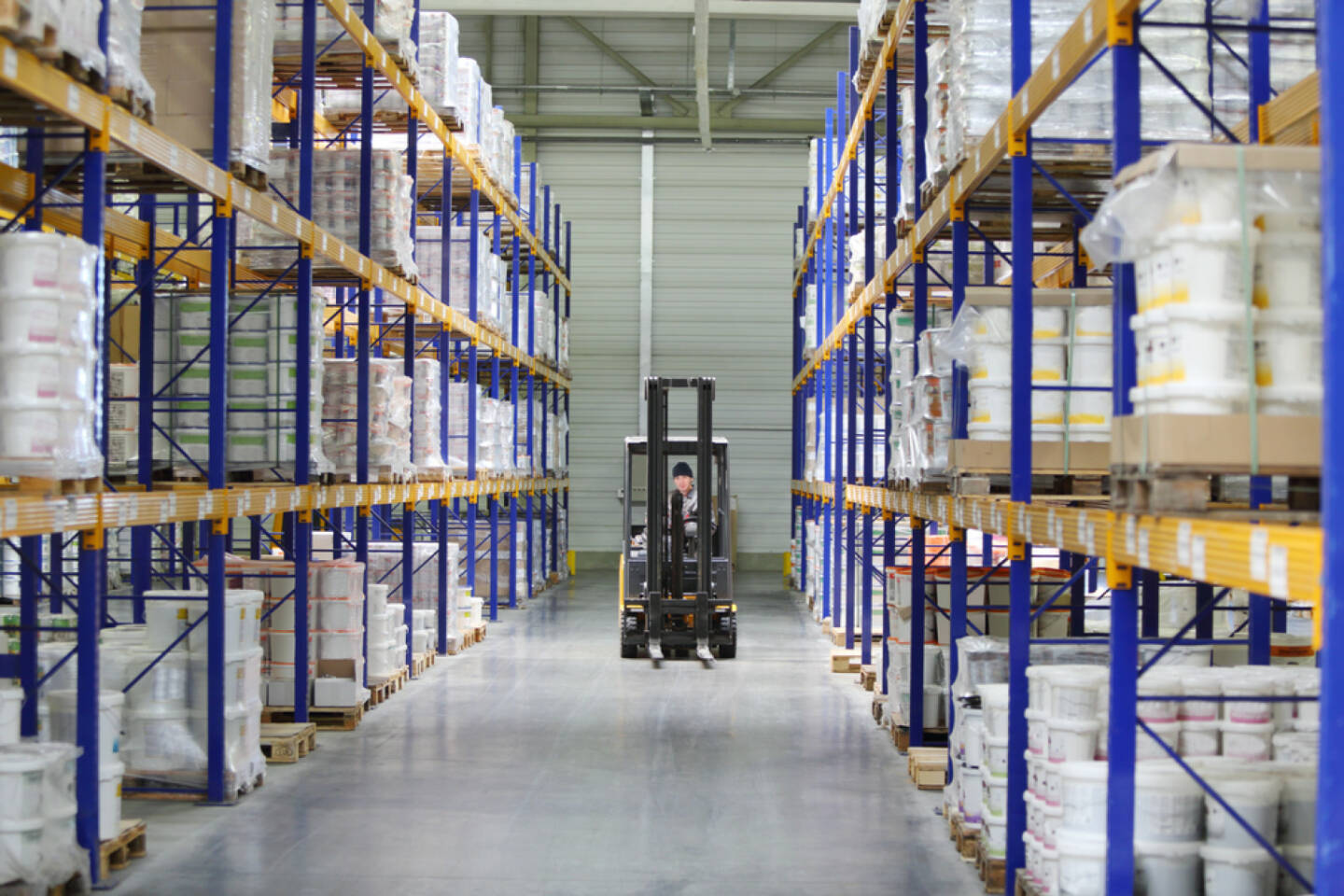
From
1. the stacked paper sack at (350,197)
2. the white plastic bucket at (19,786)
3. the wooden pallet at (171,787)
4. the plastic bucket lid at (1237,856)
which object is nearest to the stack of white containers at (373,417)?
the stacked paper sack at (350,197)

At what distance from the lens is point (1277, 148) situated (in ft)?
13.0

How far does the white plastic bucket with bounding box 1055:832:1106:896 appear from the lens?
516 centimetres

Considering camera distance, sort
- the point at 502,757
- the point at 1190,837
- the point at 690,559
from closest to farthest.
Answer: the point at 1190,837 → the point at 502,757 → the point at 690,559

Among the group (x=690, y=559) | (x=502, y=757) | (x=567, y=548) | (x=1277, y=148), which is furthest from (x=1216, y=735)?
(x=567, y=548)

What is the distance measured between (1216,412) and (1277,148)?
2.60 ft

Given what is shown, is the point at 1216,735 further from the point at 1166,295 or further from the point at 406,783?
the point at 406,783

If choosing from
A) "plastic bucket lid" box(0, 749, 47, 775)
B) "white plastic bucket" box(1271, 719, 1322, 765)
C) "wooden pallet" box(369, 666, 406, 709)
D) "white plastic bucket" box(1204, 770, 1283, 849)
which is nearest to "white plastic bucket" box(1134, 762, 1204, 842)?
"white plastic bucket" box(1204, 770, 1283, 849)

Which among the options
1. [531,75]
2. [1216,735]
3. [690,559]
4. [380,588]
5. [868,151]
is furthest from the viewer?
[531,75]

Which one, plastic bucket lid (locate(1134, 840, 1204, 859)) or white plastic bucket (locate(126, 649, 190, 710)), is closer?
plastic bucket lid (locate(1134, 840, 1204, 859))

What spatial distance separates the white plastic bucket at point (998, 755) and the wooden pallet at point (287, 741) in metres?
4.86

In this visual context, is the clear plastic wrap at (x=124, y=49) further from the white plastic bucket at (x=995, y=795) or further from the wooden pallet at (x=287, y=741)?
the white plastic bucket at (x=995, y=795)

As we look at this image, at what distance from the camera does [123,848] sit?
6461 millimetres

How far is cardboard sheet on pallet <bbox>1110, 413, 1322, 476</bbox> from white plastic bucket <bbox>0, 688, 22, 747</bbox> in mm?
4847

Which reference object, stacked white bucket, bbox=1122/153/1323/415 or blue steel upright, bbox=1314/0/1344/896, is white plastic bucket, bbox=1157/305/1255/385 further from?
blue steel upright, bbox=1314/0/1344/896
